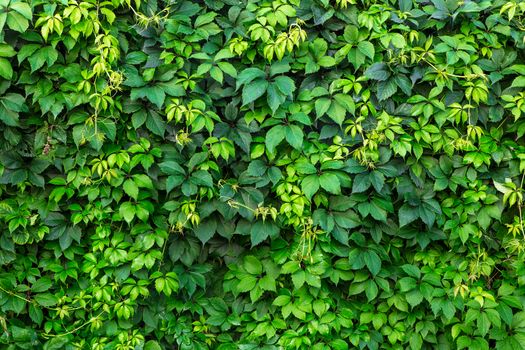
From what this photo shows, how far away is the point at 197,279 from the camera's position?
3006 mm

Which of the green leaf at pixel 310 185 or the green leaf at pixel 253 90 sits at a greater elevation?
the green leaf at pixel 253 90

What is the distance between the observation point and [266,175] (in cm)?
295

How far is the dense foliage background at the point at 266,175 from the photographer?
291 cm

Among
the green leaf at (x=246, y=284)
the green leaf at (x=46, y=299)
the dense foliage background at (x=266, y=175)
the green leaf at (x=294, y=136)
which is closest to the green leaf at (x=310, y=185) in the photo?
the dense foliage background at (x=266, y=175)

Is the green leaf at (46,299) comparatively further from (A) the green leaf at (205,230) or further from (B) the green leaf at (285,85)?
(B) the green leaf at (285,85)

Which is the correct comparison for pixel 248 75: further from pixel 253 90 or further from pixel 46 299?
pixel 46 299

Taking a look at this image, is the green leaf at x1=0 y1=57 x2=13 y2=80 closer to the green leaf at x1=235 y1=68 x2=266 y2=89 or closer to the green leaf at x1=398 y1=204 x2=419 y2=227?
the green leaf at x1=235 y1=68 x2=266 y2=89

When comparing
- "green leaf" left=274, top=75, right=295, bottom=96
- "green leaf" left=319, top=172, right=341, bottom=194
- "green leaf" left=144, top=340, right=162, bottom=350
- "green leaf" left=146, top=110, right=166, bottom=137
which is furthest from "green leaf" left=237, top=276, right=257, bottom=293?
"green leaf" left=274, top=75, right=295, bottom=96

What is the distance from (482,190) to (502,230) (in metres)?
0.26

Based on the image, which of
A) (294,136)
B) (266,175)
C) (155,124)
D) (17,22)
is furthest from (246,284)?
(17,22)

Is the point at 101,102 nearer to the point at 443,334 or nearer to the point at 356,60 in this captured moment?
the point at 356,60

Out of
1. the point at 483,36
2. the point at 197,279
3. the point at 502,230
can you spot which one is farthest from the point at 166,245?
the point at 483,36

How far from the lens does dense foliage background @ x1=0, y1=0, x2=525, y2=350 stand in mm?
2906

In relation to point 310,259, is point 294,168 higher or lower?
higher
